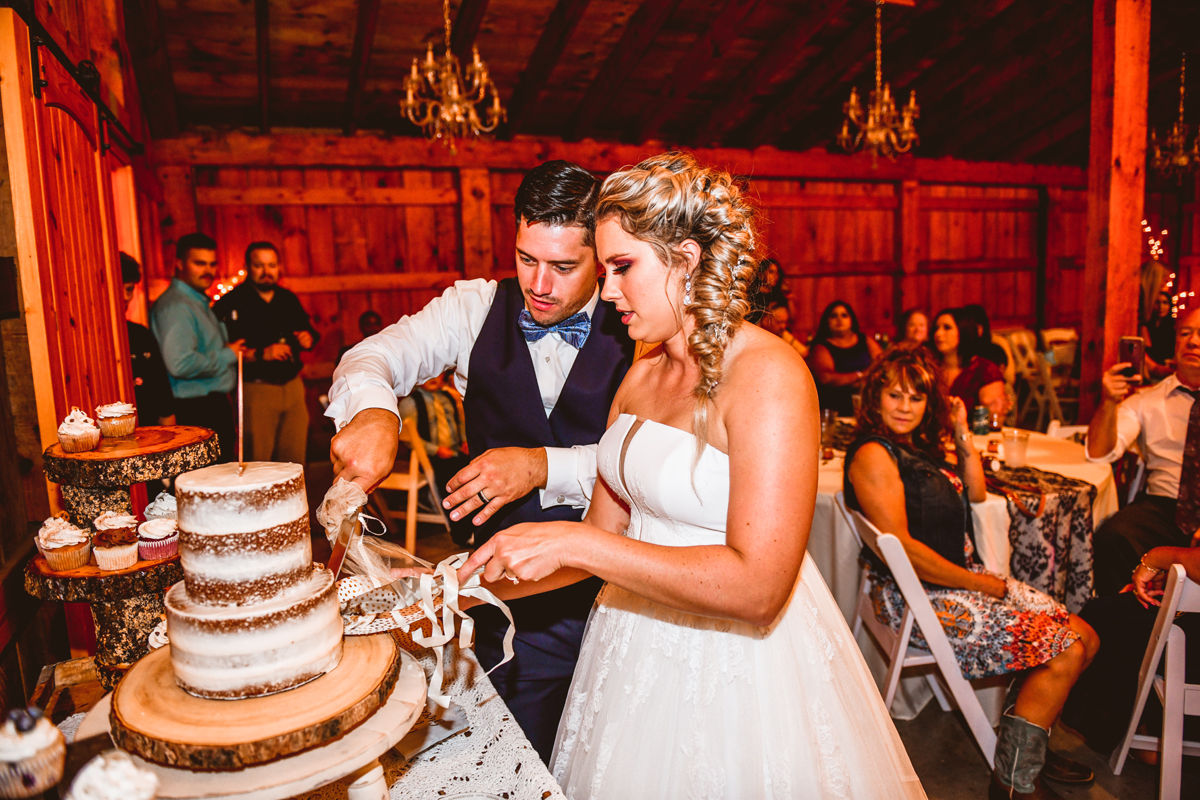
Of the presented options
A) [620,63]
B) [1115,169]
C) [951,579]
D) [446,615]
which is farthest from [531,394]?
[620,63]

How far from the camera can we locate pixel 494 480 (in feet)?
5.29

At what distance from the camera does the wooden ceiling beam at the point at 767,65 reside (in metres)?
6.46

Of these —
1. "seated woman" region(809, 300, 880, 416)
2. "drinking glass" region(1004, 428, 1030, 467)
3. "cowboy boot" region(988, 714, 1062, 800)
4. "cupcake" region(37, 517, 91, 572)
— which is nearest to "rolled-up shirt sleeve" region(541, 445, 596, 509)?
"cupcake" region(37, 517, 91, 572)

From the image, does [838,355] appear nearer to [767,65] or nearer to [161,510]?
[767,65]

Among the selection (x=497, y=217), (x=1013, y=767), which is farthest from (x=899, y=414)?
(x=497, y=217)

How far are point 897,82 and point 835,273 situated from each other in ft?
7.76

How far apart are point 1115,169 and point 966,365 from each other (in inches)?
62.6

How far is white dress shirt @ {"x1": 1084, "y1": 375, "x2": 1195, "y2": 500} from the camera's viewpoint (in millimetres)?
3346

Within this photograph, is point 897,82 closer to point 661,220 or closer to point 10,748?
point 661,220

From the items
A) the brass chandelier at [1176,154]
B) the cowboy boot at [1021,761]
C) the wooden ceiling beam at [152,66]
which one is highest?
the wooden ceiling beam at [152,66]

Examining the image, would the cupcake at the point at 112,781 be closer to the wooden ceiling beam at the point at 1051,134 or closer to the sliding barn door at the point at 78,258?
the sliding barn door at the point at 78,258

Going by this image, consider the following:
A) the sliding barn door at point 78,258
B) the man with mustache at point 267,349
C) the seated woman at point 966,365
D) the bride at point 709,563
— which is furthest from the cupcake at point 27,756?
the man with mustache at point 267,349

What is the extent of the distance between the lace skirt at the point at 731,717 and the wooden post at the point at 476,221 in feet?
21.1

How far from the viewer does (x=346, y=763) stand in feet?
2.70
